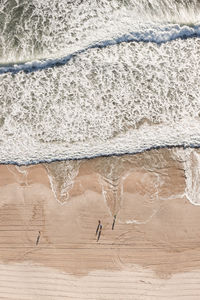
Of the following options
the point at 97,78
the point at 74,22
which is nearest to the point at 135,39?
the point at 97,78

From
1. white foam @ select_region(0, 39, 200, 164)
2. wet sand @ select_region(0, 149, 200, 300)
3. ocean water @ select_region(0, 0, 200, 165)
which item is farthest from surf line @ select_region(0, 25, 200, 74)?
wet sand @ select_region(0, 149, 200, 300)

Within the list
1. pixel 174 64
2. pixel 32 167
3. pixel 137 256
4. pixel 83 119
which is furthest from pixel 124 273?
pixel 174 64

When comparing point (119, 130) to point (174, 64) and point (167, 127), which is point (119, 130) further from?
point (174, 64)

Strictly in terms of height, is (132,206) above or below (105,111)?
below

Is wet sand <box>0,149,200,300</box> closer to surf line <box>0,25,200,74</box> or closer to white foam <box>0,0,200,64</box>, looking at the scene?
surf line <box>0,25,200,74</box>

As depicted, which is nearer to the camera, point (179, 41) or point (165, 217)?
point (165, 217)

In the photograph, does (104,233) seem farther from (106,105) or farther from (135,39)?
(135,39)
